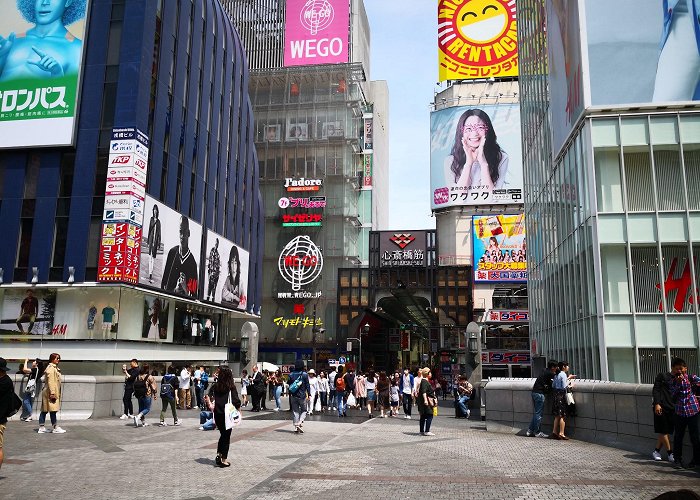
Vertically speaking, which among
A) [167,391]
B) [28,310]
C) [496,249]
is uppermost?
[496,249]

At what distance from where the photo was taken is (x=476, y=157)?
67750 mm

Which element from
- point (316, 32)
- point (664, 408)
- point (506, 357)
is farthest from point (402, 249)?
point (664, 408)

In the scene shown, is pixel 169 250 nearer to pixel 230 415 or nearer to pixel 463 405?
pixel 463 405

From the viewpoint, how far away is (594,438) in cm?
1351

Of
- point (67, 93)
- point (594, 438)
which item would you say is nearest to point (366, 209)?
point (67, 93)

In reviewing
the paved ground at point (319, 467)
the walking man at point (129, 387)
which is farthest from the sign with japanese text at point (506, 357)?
the walking man at point (129, 387)

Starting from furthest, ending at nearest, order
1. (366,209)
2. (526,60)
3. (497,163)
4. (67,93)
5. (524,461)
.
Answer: (366,209) < (497,163) < (526,60) < (67,93) < (524,461)

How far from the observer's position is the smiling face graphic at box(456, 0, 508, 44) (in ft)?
230

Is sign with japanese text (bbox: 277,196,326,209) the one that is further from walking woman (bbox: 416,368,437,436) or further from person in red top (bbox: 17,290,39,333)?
walking woman (bbox: 416,368,437,436)

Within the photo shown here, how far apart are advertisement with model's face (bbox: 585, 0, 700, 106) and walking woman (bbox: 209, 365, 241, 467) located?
16.4 meters

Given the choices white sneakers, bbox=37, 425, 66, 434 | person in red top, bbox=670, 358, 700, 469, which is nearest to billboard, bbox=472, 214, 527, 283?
white sneakers, bbox=37, 425, 66, 434

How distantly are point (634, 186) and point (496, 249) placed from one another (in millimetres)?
42734

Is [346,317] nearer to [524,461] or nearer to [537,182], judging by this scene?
[537,182]

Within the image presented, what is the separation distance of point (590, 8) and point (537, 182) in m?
12.3
